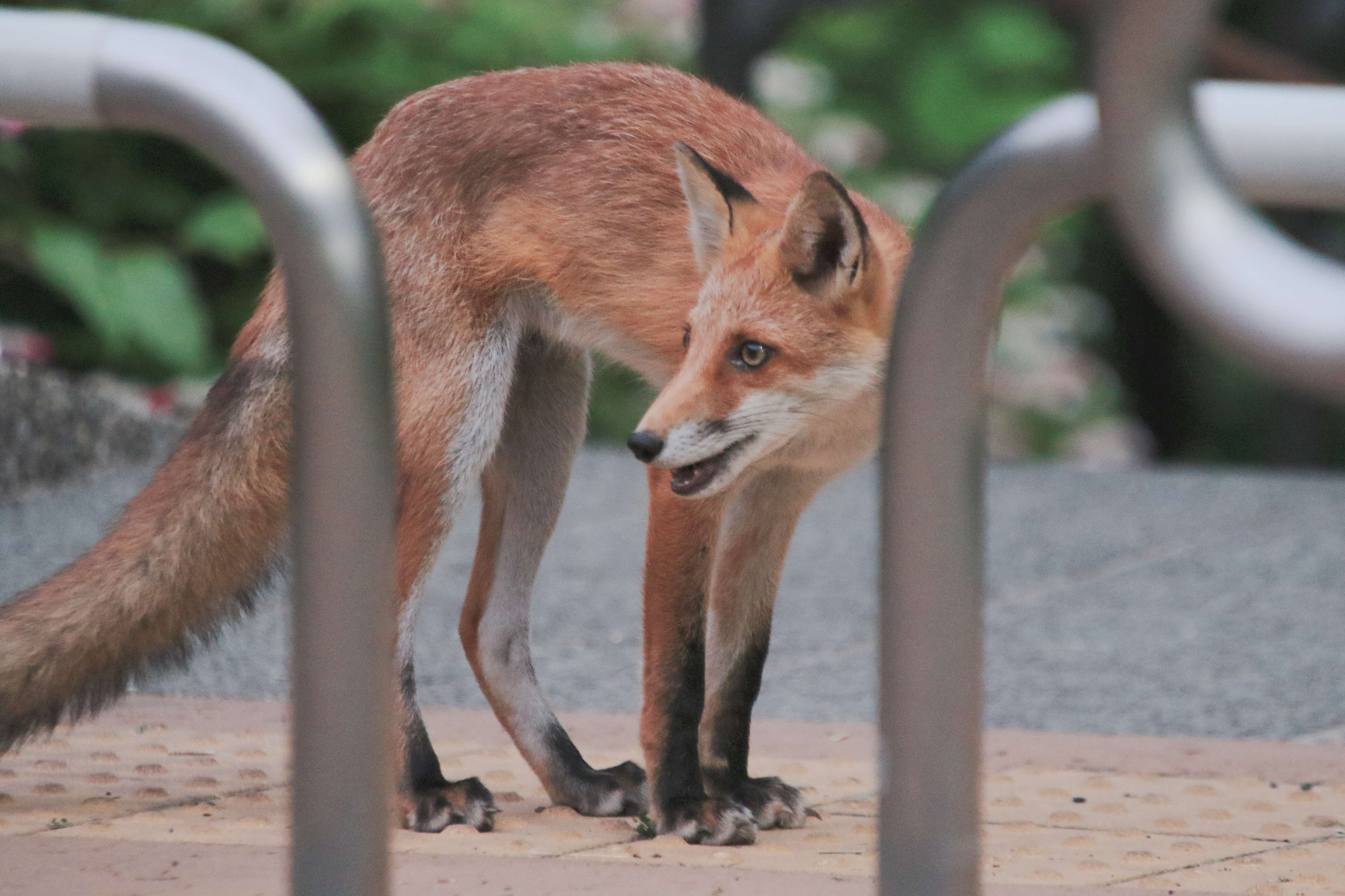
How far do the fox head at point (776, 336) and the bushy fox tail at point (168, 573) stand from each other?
961 millimetres

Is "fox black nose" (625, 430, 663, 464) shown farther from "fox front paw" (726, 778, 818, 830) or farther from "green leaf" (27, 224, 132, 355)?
"green leaf" (27, 224, 132, 355)

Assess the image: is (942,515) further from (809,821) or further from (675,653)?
(809,821)

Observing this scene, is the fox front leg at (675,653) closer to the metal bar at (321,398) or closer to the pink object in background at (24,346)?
the metal bar at (321,398)

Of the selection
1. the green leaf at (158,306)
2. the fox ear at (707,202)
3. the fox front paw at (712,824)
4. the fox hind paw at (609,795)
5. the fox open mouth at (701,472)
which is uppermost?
the green leaf at (158,306)

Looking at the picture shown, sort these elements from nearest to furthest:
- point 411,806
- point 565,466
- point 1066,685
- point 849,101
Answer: point 411,806
point 565,466
point 1066,685
point 849,101

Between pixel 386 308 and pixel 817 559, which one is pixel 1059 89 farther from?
pixel 386 308

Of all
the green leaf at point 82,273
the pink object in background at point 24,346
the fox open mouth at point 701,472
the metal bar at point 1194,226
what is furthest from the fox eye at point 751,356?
the green leaf at point 82,273

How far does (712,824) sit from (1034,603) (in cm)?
317

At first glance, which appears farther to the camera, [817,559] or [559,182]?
[817,559]

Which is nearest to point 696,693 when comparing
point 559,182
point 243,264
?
point 559,182

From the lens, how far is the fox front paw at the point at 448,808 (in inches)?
138

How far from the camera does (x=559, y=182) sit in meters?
3.84

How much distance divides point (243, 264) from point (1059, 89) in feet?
19.4

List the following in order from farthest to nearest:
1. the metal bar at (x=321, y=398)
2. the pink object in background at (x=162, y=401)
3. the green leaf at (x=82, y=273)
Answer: the green leaf at (x=82, y=273)
the pink object in background at (x=162, y=401)
the metal bar at (x=321, y=398)
